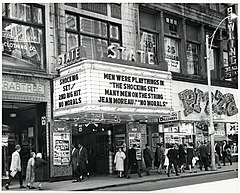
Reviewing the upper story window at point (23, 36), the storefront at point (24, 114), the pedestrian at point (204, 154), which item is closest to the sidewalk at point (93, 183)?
the storefront at point (24, 114)

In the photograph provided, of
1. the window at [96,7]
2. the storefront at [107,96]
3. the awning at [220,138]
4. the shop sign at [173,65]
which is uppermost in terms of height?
the window at [96,7]

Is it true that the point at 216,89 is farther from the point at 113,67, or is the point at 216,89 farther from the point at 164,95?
the point at 113,67

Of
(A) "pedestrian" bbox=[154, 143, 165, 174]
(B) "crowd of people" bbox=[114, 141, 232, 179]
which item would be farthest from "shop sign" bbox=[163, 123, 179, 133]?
(A) "pedestrian" bbox=[154, 143, 165, 174]

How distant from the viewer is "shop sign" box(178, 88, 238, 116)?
24.8 m

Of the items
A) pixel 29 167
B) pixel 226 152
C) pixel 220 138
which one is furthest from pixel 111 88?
pixel 220 138

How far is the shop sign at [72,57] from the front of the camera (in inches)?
641

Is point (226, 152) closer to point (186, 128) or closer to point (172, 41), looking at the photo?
point (186, 128)

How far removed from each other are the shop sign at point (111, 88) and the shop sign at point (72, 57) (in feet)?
1.54

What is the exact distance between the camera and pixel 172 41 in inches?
1016

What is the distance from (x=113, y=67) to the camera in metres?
16.7

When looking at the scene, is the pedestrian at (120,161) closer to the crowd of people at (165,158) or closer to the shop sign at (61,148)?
the crowd of people at (165,158)

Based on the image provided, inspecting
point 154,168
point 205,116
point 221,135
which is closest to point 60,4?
point 154,168

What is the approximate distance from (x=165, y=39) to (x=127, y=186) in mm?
12023

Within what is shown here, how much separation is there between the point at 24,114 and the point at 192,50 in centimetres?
1317
